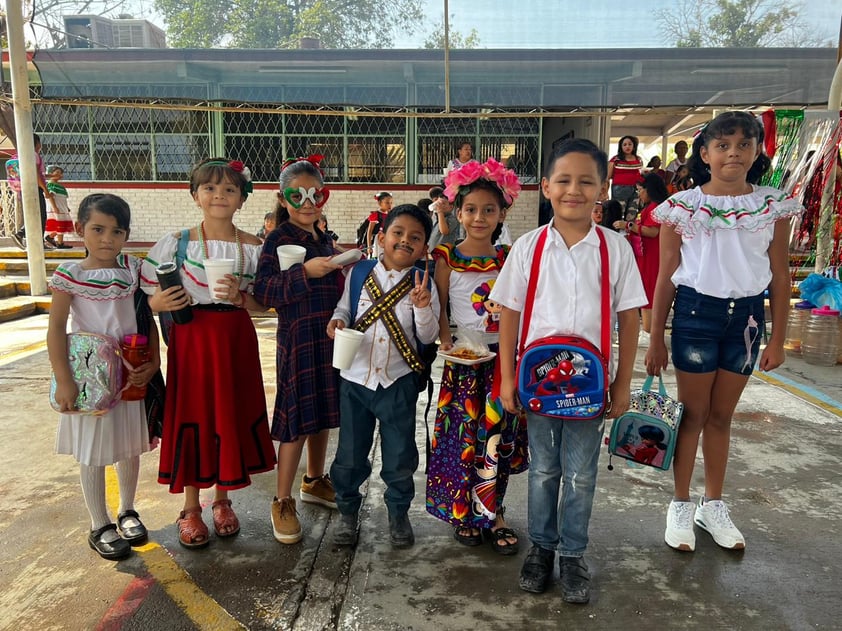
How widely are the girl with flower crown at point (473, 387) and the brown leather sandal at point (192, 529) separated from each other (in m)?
0.99

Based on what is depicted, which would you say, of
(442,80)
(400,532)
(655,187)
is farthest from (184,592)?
(442,80)

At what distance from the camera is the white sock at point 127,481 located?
8.85 ft

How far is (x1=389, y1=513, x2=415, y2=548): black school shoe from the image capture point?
103 inches

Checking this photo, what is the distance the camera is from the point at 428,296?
245cm

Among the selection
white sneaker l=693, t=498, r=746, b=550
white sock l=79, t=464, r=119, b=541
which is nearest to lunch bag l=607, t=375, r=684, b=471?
white sneaker l=693, t=498, r=746, b=550

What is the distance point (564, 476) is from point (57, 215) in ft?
35.7

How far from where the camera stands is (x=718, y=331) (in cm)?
251

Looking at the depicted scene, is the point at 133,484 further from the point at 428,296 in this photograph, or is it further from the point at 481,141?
the point at 481,141

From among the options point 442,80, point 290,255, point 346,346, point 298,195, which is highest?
point 442,80

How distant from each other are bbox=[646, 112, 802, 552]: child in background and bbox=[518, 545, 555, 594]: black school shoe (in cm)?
63

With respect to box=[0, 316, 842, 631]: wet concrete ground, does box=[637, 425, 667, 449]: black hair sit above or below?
above

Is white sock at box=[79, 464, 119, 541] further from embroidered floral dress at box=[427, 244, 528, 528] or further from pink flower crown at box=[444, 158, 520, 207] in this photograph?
pink flower crown at box=[444, 158, 520, 207]

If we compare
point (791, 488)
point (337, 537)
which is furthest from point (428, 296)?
point (791, 488)

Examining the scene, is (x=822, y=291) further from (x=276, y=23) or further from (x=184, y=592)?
(x=276, y=23)
